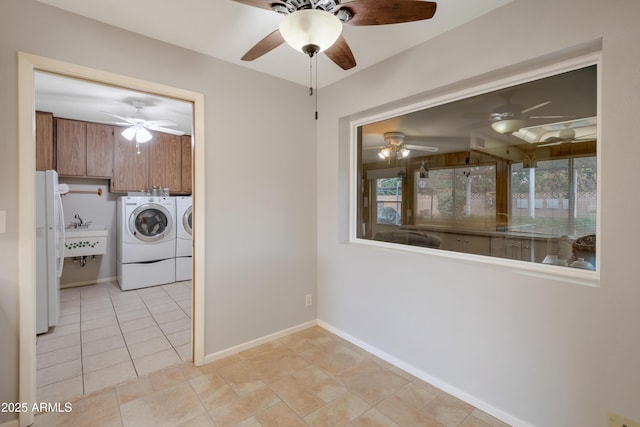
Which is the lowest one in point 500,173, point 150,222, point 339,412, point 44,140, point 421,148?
point 339,412

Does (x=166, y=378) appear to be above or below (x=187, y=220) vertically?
below

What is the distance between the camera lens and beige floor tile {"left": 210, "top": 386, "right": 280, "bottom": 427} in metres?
Result: 1.78

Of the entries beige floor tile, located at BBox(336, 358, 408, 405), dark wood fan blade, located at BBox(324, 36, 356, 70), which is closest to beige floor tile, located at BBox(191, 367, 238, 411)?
beige floor tile, located at BBox(336, 358, 408, 405)

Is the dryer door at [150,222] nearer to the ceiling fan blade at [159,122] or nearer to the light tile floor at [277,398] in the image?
the ceiling fan blade at [159,122]

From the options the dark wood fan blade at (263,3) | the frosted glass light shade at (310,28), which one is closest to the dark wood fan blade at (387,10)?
the frosted glass light shade at (310,28)

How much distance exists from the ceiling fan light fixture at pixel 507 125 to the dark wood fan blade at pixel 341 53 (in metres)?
1.04

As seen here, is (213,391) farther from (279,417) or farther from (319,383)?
(319,383)

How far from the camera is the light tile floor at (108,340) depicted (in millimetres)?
2178

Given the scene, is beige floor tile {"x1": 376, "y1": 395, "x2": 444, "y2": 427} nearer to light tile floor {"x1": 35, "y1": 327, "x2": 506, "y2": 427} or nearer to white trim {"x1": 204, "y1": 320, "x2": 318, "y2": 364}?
light tile floor {"x1": 35, "y1": 327, "x2": 506, "y2": 427}

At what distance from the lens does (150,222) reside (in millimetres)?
4492

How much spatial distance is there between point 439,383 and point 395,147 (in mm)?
1860

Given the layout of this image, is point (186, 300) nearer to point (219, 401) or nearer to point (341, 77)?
point (219, 401)

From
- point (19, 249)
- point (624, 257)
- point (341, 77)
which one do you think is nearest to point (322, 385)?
point (624, 257)

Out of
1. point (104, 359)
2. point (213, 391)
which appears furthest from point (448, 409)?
point (104, 359)
